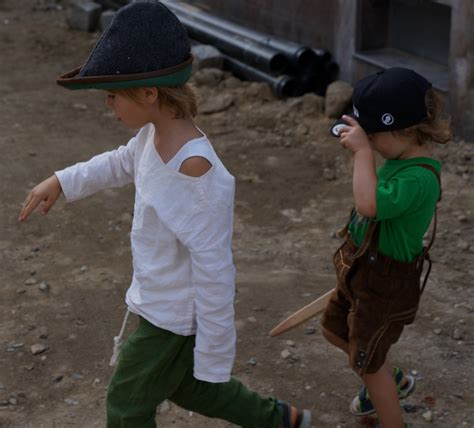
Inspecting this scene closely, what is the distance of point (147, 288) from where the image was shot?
317 cm

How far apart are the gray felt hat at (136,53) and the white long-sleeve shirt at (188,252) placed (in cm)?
26

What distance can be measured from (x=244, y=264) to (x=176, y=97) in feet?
8.42

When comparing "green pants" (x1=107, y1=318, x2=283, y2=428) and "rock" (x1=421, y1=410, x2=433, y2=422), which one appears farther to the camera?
"rock" (x1=421, y1=410, x2=433, y2=422)

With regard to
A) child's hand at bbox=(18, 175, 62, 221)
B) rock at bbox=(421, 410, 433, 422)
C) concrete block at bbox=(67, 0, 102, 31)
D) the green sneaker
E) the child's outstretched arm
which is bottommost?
concrete block at bbox=(67, 0, 102, 31)

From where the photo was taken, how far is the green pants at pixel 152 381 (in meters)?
3.21

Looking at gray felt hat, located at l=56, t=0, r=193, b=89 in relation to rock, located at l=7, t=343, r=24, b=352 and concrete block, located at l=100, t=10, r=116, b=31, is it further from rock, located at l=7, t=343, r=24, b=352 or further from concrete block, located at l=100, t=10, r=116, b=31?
concrete block, located at l=100, t=10, r=116, b=31

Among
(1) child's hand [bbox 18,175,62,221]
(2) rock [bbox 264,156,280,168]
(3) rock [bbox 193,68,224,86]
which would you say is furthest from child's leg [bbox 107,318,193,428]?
(3) rock [bbox 193,68,224,86]

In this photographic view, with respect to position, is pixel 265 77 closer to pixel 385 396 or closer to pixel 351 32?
pixel 351 32

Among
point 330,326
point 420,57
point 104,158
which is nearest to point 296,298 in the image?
point 330,326

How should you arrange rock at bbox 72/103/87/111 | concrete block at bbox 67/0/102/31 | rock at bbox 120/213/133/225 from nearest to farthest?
rock at bbox 120/213/133/225 → rock at bbox 72/103/87/111 → concrete block at bbox 67/0/102/31

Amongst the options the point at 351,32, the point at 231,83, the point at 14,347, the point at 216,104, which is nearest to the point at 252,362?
the point at 14,347

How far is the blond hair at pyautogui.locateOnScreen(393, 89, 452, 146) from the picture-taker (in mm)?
3195

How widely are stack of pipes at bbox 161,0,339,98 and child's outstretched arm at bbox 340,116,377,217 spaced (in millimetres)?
4809

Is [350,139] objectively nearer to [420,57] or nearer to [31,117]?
[420,57]
